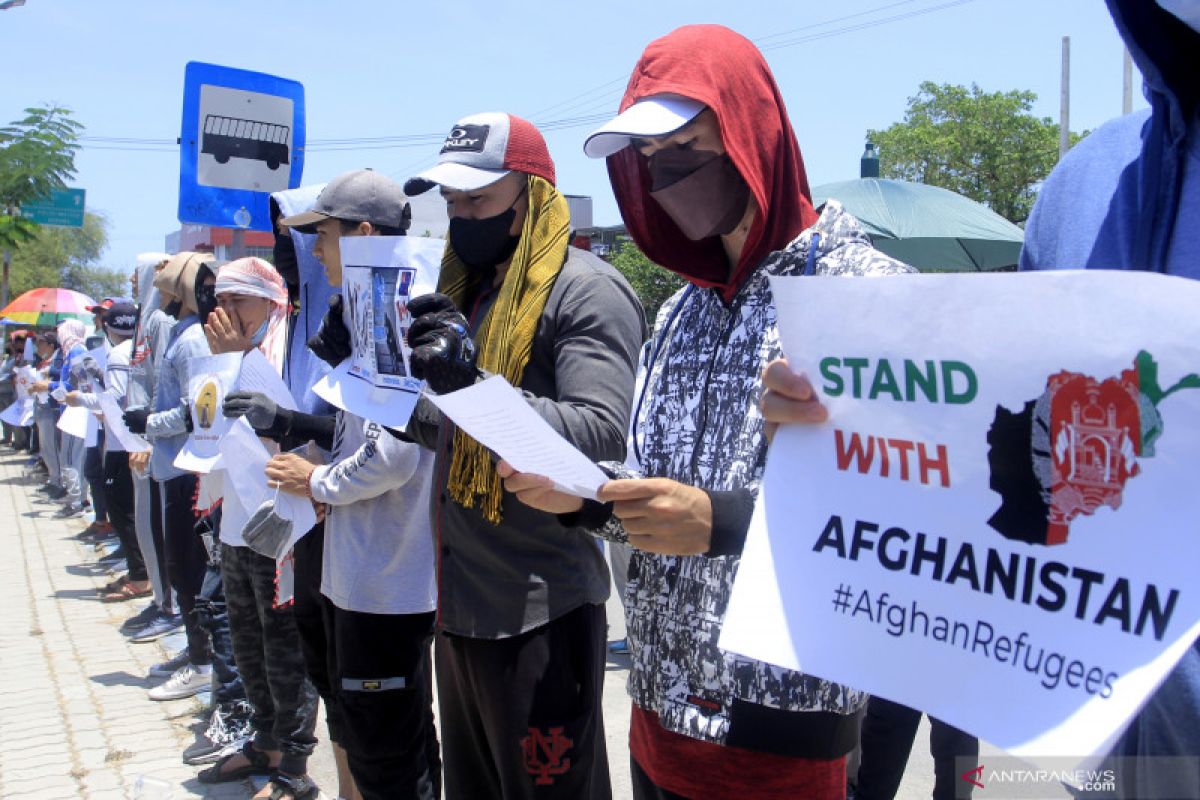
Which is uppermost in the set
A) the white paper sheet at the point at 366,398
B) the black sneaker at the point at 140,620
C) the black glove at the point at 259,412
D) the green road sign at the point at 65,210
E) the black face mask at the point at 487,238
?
the green road sign at the point at 65,210

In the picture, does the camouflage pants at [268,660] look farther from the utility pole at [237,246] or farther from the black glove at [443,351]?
the black glove at [443,351]

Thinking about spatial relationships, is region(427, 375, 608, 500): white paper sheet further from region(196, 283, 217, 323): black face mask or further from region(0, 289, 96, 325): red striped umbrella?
region(0, 289, 96, 325): red striped umbrella

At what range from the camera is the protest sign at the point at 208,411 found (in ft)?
12.6

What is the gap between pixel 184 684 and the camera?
17.6ft

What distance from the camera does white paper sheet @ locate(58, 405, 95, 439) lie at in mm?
8296

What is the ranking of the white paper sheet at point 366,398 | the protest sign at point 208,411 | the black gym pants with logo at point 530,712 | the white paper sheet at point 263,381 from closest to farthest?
the black gym pants with logo at point 530,712, the white paper sheet at point 366,398, the white paper sheet at point 263,381, the protest sign at point 208,411

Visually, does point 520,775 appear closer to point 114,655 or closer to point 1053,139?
point 114,655

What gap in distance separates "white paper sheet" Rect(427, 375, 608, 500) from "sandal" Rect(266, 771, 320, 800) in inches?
115

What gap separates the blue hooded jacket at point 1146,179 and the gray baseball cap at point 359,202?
238cm

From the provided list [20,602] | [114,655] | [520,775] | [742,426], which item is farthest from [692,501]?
[20,602]

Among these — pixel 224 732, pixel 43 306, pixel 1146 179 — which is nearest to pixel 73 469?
pixel 43 306

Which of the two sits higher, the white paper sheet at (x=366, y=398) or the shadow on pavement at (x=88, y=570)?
the white paper sheet at (x=366, y=398)

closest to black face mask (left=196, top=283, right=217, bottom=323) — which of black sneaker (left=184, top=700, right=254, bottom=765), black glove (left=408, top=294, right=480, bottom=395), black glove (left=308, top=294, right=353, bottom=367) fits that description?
black sneaker (left=184, top=700, right=254, bottom=765)

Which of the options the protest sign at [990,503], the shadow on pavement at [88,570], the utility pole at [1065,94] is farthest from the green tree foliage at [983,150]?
the protest sign at [990,503]
